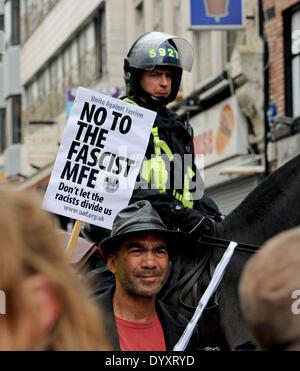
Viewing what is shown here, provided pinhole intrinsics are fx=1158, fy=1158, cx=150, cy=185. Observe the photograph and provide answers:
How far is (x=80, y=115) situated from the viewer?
7.03 m

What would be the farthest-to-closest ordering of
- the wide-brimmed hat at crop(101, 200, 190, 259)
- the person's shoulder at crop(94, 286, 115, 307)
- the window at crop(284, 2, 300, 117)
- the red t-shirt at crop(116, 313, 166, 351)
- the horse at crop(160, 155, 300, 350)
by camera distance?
the window at crop(284, 2, 300, 117), the horse at crop(160, 155, 300, 350), the wide-brimmed hat at crop(101, 200, 190, 259), the person's shoulder at crop(94, 286, 115, 307), the red t-shirt at crop(116, 313, 166, 351)

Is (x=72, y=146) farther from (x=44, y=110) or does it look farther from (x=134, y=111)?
(x=44, y=110)

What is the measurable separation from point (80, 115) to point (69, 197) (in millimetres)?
502

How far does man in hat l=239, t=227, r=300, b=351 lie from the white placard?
166 inches

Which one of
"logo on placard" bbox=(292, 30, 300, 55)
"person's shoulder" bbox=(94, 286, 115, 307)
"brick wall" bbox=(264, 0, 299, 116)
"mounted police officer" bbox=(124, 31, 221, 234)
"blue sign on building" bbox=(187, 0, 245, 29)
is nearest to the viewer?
"person's shoulder" bbox=(94, 286, 115, 307)

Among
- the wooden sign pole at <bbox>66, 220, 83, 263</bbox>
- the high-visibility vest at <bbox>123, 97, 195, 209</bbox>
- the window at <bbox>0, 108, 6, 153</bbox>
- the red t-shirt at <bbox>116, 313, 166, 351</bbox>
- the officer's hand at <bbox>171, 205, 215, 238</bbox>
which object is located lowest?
the window at <bbox>0, 108, 6, 153</bbox>

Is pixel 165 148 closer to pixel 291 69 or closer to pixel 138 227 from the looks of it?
pixel 138 227

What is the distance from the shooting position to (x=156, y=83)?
6832 millimetres

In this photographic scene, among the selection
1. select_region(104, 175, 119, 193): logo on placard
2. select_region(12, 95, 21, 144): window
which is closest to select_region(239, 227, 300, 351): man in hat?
select_region(104, 175, 119, 193): logo on placard

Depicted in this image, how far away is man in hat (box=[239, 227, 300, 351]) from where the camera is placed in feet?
8.45

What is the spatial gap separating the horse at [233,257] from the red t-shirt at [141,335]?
2.33 ft

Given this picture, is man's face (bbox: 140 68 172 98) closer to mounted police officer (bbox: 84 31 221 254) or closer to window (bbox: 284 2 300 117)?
mounted police officer (bbox: 84 31 221 254)

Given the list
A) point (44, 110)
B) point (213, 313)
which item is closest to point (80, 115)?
point (213, 313)

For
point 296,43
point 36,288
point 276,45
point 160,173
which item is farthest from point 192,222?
point 276,45
